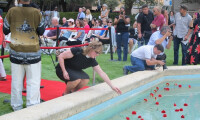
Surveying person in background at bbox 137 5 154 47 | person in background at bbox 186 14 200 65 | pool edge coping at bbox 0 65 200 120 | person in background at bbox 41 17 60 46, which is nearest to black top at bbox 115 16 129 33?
person in background at bbox 137 5 154 47

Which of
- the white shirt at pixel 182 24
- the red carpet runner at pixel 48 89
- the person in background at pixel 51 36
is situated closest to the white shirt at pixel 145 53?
the red carpet runner at pixel 48 89

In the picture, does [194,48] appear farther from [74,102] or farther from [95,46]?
[74,102]

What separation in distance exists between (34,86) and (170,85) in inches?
138

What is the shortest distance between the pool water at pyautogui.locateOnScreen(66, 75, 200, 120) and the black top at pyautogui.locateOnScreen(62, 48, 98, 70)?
2.15 feet

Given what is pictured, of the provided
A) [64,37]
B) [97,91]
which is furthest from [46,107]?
[64,37]

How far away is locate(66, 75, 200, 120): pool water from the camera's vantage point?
15.9 ft

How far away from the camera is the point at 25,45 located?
4316 mm

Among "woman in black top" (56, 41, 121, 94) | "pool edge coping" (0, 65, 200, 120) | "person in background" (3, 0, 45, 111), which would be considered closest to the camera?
"pool edge coping" (0, 65, 200, 120)

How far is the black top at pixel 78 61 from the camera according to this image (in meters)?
5.14

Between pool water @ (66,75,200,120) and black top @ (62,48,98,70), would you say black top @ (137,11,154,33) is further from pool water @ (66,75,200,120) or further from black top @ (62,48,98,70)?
black top @ (62,48,98,70)

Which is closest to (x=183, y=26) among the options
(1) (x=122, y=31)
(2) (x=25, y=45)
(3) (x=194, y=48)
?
(3) (x=194, y=48)

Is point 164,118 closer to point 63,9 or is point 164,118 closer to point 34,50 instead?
point 34,50

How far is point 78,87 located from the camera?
5.46 metres

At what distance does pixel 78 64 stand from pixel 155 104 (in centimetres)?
147
